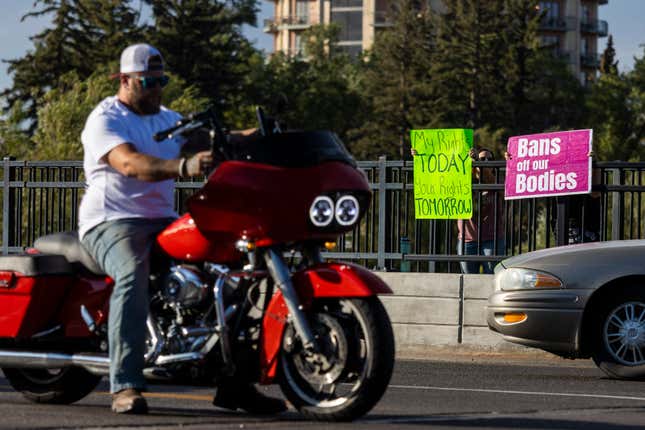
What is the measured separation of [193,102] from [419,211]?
177ft

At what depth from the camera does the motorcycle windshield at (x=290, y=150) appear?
23.1 feet

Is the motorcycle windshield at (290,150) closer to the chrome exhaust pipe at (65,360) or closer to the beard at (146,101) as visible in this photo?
the beard at (146,101)

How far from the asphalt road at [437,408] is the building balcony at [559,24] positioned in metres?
128

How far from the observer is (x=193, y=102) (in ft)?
224

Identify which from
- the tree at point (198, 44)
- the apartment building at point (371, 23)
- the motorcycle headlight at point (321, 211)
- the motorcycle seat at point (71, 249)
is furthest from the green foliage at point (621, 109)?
the motorcycle headlight at point (321, 211)

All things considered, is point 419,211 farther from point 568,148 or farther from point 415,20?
point 415,20

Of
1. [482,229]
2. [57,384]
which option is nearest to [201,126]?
[57,384]

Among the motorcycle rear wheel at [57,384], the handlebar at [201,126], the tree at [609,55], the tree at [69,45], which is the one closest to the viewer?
the handlebar at [201,126]

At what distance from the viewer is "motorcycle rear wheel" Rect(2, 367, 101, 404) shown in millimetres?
8234

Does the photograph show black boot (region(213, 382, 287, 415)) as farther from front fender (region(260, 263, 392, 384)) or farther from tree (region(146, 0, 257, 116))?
tree (region(146, 0, 257, 116))

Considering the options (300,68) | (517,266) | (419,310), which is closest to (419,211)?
(419,310)

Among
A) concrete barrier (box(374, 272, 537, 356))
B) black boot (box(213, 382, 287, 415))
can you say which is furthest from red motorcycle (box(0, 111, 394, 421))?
concrete barrier (box(374, 272, 537, 356))

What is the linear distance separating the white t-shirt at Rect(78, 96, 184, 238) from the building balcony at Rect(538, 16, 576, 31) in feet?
431

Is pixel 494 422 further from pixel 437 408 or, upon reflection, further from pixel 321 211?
pixel 321 211
